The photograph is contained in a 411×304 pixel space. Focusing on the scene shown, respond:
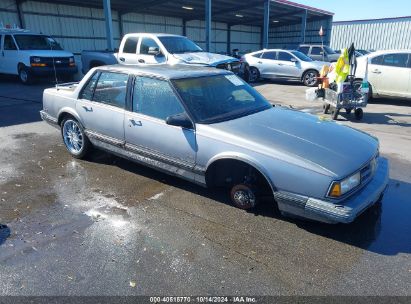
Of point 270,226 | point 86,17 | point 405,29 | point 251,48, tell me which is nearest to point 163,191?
point 270,226

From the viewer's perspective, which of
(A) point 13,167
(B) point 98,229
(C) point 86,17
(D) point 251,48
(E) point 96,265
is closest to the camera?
(E) point 96,265

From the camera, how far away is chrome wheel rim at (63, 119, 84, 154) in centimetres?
513

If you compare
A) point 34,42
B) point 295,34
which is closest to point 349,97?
point 34,42

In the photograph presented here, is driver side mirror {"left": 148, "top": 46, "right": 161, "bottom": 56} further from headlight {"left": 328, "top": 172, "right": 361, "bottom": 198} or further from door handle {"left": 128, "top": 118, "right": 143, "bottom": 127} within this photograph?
headlight {"left": 328, "top": 172, "right": 361, "bottom": 198}

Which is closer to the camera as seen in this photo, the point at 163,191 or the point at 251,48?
the point at 163,191

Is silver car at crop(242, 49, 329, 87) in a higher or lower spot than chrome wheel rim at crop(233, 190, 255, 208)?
higher

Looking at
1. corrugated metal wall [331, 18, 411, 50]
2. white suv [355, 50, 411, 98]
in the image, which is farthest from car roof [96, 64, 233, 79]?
corrugated metal wall [331, 18, 411, 50]

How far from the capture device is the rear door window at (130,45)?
446 inches

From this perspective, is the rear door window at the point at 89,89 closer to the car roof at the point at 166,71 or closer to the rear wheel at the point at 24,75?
the car roof at the point at 166,71

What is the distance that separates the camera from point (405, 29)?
92.4 feet

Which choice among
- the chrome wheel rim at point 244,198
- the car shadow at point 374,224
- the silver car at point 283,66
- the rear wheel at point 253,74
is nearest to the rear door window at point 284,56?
the silver car at point 283,66

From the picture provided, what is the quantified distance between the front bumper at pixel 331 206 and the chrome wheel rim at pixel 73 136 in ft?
11.0

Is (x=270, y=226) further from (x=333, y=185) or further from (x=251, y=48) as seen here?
(x=251, y=48)

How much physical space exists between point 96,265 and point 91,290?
302 millimetres
